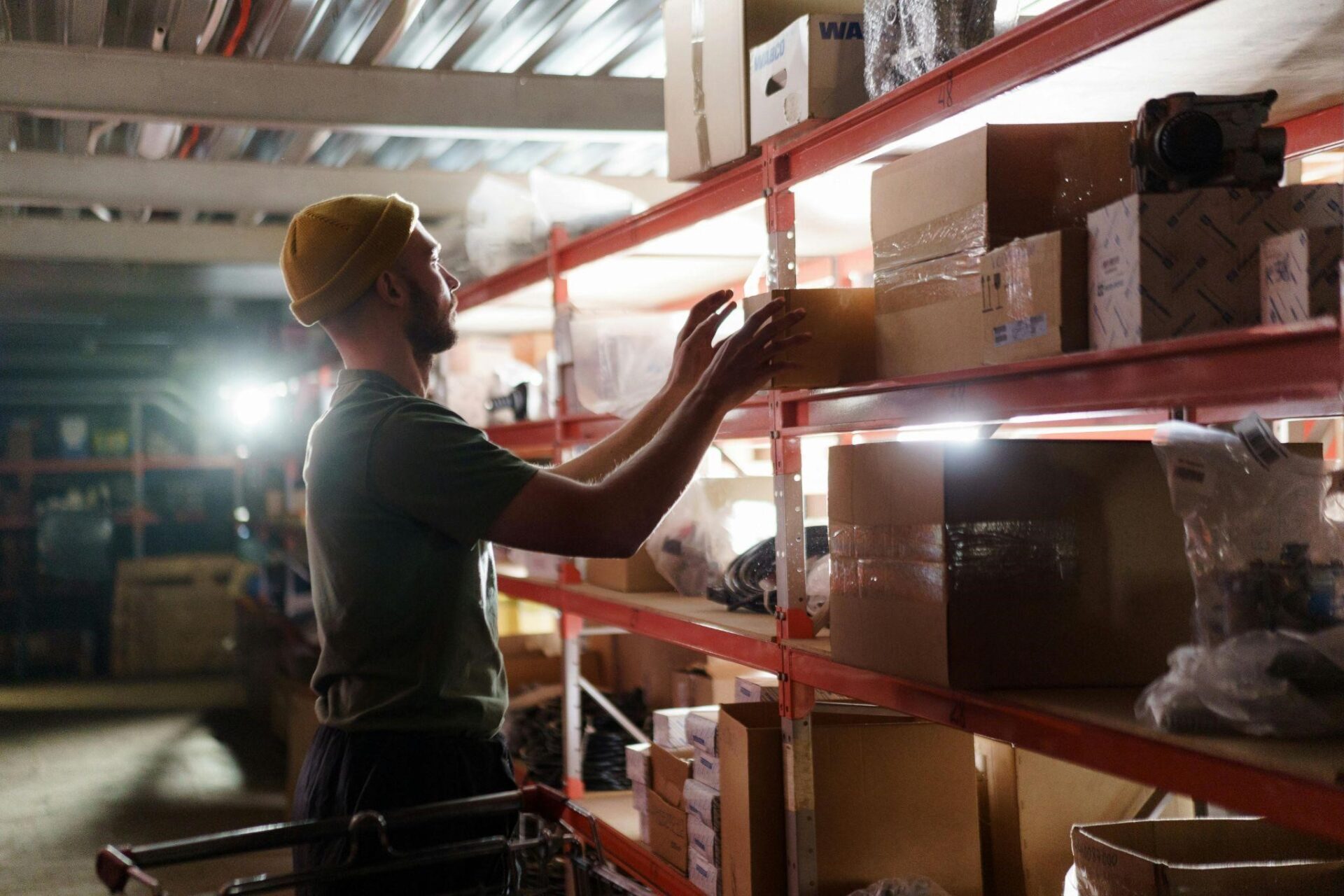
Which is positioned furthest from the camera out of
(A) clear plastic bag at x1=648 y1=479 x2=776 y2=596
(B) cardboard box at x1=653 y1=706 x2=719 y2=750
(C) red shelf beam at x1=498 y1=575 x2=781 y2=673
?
(A) clear plastic bag at x1=648 y1=479 x2=776 y2=596

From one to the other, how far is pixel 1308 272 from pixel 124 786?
6902 mm

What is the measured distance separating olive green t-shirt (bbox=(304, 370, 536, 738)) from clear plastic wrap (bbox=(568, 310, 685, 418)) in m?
1.40

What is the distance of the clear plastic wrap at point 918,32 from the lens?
205cm

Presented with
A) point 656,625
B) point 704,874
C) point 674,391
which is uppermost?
point 674,391

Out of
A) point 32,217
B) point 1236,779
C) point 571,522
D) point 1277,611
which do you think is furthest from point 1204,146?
point 32,217

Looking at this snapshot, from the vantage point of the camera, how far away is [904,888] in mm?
2334

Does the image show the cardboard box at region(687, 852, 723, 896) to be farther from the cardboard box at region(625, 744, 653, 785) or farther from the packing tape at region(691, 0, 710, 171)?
the packing tape at region(691, 0, 710, 171)

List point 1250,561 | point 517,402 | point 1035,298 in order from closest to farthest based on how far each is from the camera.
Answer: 1. point 1250,561
2. point 1035,298
3. point 517,402

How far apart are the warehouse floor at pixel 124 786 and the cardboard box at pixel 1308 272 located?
3.86 metres

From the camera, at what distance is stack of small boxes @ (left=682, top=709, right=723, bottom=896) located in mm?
2746

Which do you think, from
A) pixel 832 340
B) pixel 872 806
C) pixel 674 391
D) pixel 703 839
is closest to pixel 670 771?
pixel 703 839

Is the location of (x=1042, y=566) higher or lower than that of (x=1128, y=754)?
higher

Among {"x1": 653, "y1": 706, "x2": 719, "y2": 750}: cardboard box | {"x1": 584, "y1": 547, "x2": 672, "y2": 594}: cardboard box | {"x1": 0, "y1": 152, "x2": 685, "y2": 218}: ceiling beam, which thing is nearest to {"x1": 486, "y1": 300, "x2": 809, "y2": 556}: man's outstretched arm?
{"x1": 653, "y1": 706, "x2": 719, "y2": 750}: cardboard box

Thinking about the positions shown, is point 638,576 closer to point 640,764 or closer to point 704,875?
point 640,764
